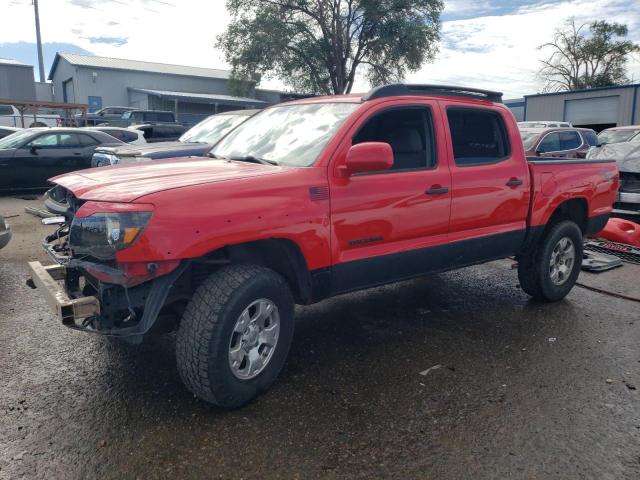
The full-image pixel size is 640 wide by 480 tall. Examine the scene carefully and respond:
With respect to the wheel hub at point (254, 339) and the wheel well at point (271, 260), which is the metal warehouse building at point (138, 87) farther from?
the wheel hub at point (254, 339)

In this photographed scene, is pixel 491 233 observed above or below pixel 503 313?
above

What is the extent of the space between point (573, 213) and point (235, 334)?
3985mm

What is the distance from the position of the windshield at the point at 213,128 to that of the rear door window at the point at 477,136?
16.8 ft

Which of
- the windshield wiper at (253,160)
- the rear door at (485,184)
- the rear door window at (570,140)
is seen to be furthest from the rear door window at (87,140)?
the rear door window at (570,140)

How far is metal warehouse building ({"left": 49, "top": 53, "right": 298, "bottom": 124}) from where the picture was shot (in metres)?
39.0

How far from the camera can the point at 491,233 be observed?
466 centimetres

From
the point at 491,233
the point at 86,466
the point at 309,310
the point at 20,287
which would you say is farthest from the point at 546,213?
the point at 20,287

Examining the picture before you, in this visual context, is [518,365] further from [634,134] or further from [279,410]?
[634,134]

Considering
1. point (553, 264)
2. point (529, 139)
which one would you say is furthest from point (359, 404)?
point (529, 139)

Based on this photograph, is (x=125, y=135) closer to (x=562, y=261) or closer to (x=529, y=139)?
(x=529, y=139)

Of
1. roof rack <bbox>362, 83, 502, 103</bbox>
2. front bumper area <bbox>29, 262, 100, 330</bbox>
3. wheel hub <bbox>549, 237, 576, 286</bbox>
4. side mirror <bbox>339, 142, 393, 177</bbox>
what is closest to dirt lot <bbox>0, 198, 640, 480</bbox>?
wheel hub <bbox>549, 237, 576, 286</bbox>

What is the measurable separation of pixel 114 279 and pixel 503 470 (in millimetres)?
2239

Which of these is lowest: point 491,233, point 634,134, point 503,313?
point 503,313

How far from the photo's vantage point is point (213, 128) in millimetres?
9375
